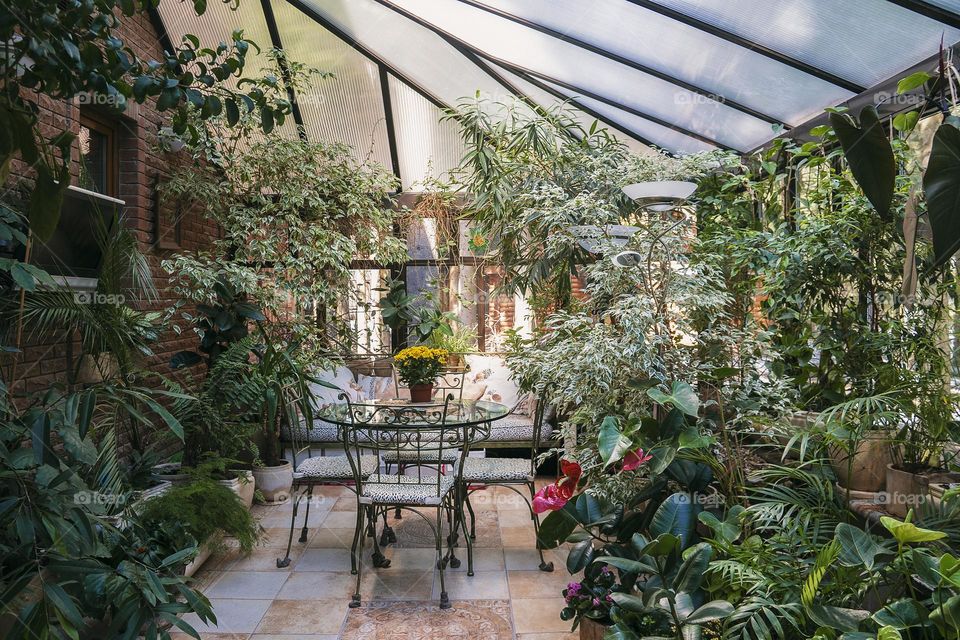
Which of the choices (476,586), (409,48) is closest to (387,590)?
(476,586)

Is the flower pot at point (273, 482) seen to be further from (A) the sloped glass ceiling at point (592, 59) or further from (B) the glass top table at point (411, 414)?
(A) the sloped glass ceiling at point (592, 59)

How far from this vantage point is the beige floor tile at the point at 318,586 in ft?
10.9

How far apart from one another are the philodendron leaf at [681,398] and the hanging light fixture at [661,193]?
1.00 m

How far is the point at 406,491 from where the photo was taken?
3.36m

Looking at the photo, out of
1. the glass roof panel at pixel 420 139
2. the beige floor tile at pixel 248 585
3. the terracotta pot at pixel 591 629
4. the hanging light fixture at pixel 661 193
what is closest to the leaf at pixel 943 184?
the hanging light fixture at pixel 661 193

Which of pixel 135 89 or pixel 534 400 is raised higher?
pixel 135 89

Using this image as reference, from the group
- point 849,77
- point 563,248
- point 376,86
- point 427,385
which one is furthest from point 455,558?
point 376,86

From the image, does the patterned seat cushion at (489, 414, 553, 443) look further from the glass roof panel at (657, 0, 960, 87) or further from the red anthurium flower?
the glass roof panel at (657, 0, 960, 87)

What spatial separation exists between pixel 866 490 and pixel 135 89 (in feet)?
9.97

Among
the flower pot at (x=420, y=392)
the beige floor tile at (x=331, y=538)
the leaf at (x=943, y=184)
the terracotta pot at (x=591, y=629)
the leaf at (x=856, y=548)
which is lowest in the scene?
the beige floor tile at (x=331, y=538)

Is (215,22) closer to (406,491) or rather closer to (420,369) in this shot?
(420,369)

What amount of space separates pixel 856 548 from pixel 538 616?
5.35ft

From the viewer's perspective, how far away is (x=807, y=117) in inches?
144

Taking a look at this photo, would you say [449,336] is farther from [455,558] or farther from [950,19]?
[950,19]
